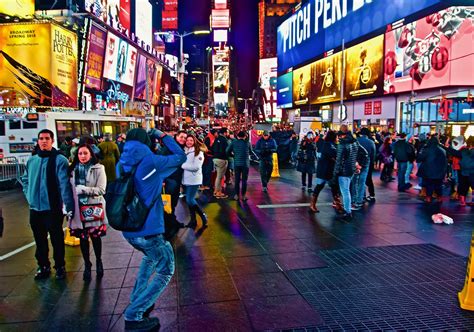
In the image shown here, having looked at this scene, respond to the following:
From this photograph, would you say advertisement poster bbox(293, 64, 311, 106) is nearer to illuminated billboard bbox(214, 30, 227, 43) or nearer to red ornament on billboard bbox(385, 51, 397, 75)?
red ornament on billboard bbox(385, 51, 397, 75)

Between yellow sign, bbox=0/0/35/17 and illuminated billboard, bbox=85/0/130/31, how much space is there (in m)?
4.59

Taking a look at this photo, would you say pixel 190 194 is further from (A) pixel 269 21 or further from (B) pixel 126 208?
(A) pixel 269 21

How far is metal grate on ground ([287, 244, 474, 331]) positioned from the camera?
160 inches

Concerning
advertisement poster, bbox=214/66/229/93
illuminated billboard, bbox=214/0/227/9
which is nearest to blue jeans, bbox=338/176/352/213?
advertisement poster, bbox=214/66/229/93

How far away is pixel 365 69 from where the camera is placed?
38.7 m

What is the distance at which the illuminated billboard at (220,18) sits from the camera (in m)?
167

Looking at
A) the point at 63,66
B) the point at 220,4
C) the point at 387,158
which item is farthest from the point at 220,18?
the point at 387,158

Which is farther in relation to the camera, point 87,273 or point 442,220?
point 442,220

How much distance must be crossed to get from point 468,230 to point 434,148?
11.5 ft

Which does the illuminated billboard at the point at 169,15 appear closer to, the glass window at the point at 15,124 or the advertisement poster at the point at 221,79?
the advertisement poster at the point at 221,79

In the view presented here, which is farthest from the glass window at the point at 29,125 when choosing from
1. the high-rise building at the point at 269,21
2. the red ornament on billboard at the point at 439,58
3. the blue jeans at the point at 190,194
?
the high-rise building at the point at 269,21

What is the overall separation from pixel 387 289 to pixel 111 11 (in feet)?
136

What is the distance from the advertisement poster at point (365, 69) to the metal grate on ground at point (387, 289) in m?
32.4

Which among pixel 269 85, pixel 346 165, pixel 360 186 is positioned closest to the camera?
pixel 346 165
